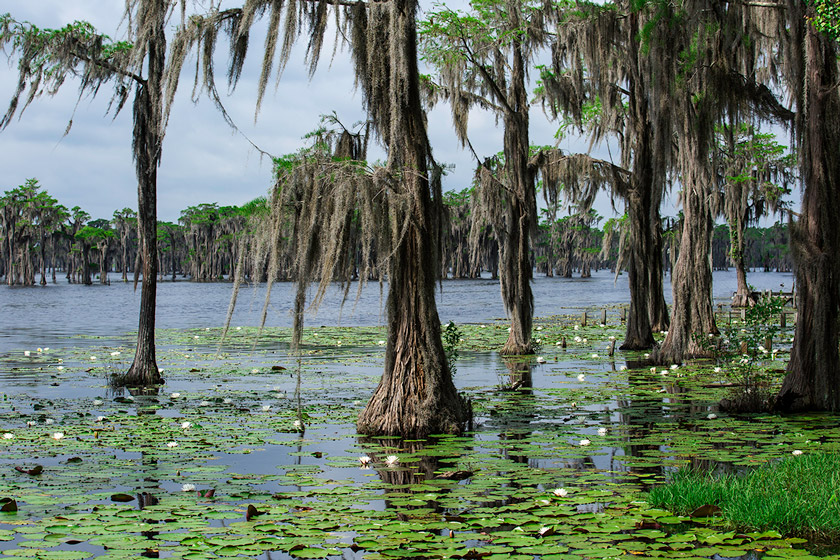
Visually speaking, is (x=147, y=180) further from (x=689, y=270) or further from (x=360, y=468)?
(x=689, y=270)

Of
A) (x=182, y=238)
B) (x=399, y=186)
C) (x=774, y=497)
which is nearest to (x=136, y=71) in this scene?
(x=399, y=186)

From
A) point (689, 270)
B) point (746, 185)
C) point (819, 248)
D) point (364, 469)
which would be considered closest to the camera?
point (364, 469)

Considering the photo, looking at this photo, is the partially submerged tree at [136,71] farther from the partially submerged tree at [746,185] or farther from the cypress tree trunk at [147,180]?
the partially submerged tree at [746,185]

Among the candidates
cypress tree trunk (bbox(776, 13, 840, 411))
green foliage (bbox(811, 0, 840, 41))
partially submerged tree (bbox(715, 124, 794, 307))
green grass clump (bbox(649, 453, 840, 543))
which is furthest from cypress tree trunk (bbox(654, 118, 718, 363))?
partially submerged tree (bbox(715, 124, 794, 307))

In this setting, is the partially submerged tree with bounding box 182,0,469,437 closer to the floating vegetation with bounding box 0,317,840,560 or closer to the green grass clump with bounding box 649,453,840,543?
the floating vegetation with bounding box 0,317,840,560

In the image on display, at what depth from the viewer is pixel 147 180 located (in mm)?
13617

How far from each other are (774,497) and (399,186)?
511 centimetres

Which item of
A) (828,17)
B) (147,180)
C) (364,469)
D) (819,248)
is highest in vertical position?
(828,17)

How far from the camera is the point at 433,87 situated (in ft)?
63.1

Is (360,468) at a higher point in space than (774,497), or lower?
lower

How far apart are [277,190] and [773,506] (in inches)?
232

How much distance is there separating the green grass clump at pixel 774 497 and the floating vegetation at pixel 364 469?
0.21 metres

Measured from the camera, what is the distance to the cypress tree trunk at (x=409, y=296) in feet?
30.1

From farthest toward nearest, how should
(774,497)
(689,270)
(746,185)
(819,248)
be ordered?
1. (746,185)
2. (689,270)
3. (819,248)
4. (774,497)
